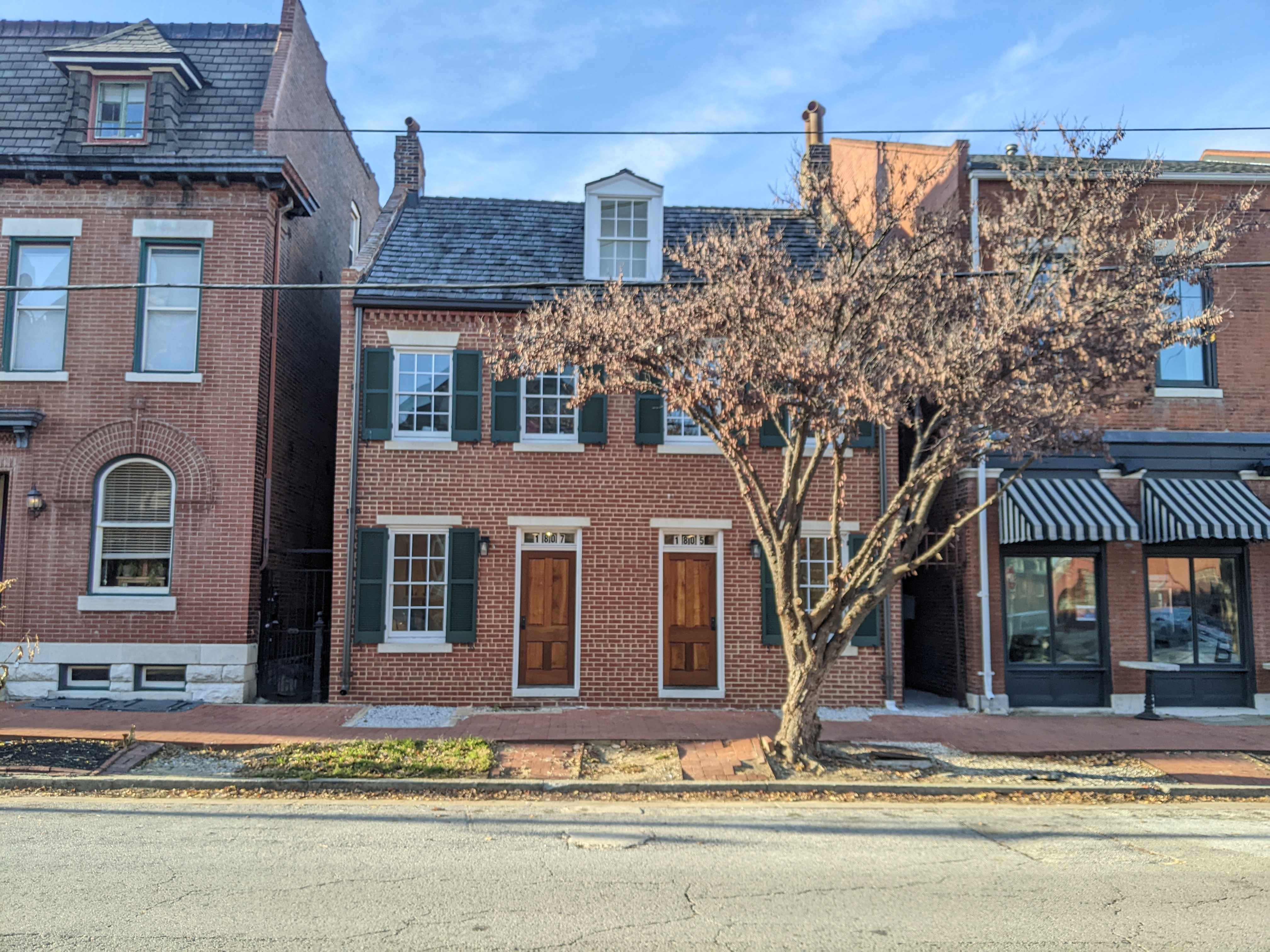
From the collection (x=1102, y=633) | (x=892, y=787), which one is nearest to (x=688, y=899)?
(x=892, y=787)

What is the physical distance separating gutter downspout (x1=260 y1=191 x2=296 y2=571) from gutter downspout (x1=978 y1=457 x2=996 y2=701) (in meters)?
10.8

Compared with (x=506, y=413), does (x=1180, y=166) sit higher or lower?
higher

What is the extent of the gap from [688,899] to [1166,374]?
12.2 meters

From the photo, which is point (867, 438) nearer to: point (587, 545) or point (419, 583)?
point (587, 545)

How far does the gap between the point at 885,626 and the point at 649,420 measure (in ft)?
15.8

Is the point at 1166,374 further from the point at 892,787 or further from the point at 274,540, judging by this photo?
the point at 274,540

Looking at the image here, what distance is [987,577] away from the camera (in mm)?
13539

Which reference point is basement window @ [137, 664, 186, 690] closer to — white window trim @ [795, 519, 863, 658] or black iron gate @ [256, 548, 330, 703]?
black iron gate @ [256, 548, 330, 703]

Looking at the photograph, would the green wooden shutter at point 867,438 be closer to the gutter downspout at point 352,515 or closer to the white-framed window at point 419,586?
the white-framed window at point 419,586

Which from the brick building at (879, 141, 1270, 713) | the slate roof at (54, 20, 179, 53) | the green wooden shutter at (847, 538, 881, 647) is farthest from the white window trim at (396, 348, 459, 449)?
the brick building at (879, 141, 1270, 713)

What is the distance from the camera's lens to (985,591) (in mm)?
13453

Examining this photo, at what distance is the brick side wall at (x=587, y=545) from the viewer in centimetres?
1333

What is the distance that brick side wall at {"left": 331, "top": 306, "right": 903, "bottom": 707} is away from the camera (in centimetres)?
1333

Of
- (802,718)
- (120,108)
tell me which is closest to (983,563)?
(802,718)
